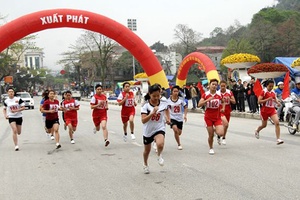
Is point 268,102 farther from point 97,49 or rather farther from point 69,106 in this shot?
point 97,49

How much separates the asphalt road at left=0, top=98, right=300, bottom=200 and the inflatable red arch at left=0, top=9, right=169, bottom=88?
20.9ft

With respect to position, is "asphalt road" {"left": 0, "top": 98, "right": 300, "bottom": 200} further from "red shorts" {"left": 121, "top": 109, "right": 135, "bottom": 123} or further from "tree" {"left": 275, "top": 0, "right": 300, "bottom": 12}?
"tree" {"left": 275, "top": 0, "right": 300, "bottom": 12}

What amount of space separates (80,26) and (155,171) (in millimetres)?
11241

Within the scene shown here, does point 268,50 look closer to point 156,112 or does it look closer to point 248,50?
point 248,50

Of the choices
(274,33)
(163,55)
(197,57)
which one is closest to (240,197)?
(197,57)

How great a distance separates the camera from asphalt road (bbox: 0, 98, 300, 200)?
5840 millimetres

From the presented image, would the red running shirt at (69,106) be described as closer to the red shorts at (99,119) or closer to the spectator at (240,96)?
the red shorts at (99,119)

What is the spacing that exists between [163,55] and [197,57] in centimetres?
5876

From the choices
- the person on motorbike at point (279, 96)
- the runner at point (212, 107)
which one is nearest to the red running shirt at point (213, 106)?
the runner at point (212, 107)

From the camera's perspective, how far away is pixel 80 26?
17.2 metres

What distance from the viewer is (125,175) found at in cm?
712

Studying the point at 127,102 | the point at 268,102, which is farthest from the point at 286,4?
the point at 127,102

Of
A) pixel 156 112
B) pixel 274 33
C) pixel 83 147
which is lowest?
pixel 83 147

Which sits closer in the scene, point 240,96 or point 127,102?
point 127,102
